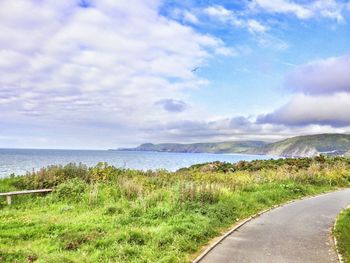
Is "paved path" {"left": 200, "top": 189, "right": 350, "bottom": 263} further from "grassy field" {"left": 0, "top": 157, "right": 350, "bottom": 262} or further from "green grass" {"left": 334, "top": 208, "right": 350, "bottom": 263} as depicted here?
"grassy field" {"left": 0, "top": 157, "right": 350, "bottom": 262}

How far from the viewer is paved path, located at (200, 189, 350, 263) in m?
11.4

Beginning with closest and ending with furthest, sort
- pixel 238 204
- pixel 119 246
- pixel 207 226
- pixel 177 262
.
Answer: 1. pixel 177 262
2. pixel 119 246
3. pixel 207 226
4. pixel 238 204

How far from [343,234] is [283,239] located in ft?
8.60

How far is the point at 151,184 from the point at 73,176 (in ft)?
Result: 18.5

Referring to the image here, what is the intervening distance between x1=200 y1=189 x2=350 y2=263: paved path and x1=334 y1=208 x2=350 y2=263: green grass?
28 centimetres

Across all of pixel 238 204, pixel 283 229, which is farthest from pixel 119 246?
pixel 238 204

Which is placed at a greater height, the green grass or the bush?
the bush

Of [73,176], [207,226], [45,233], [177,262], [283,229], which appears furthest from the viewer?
[73,176]

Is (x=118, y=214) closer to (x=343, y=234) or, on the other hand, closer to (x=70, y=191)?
(x=70, y=191)

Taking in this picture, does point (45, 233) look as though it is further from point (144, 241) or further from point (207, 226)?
point (207, 226)

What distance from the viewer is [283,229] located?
49.7 ft

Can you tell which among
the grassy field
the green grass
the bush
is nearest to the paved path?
the green grass

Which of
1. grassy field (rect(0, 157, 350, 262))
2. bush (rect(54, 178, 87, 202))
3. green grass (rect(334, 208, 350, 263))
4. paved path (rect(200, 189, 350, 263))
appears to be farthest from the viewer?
bush (rect(54, 178, 87, 202))

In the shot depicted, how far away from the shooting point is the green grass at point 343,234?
12097 mm
